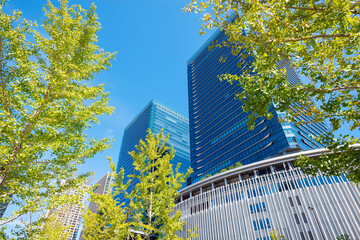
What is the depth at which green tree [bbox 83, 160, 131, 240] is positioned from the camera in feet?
31.2

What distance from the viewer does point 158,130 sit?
95.8 metres

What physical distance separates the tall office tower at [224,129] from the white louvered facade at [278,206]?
813 inches

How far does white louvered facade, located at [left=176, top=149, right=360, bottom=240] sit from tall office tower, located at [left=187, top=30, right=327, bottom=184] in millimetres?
20654

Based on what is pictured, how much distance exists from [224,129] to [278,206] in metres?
48.2

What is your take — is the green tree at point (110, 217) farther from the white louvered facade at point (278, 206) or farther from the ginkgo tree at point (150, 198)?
the white louvered facade at point (278, 206)

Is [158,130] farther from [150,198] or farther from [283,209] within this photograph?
[150,198]

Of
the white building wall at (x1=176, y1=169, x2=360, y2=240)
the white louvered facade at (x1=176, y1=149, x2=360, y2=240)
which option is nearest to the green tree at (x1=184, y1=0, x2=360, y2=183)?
the white louvered facade at (x1=176, y1=149, x2=360, y2=240)

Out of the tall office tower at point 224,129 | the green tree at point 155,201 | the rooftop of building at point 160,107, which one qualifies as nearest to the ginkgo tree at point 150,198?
the green tree at point 155,201

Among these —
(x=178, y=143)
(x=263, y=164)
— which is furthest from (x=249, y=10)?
(x=178, y=143)

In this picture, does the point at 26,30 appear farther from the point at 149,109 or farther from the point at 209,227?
the point at 149,109

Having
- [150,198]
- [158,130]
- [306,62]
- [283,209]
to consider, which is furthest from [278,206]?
[158,130]

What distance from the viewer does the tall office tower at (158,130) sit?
98.9 metres

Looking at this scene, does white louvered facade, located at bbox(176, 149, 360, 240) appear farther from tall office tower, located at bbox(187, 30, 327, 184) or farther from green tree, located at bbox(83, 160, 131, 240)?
tall office tower, located at bbox(187, 30, 327, 184)

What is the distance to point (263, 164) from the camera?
31.4 metres
